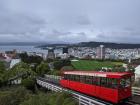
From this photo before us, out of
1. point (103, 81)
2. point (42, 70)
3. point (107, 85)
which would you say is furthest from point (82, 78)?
point (42, 70)

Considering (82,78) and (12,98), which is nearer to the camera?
(12,98)

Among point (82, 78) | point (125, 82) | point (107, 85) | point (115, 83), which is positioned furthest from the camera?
point (82, 78)

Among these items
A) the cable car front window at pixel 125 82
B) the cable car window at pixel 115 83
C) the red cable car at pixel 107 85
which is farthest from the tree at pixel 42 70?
the cable car window at pixel 115 83

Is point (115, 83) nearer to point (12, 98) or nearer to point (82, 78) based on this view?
point (82, 78)

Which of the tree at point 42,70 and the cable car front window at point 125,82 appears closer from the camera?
the cable car front window at point 125,82

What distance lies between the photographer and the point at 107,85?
23.4 metres

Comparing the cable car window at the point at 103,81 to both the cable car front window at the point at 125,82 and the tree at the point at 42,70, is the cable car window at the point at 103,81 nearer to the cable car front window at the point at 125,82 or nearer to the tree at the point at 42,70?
the cable car front window at the point at 125,82

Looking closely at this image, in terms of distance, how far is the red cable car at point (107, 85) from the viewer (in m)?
22.3

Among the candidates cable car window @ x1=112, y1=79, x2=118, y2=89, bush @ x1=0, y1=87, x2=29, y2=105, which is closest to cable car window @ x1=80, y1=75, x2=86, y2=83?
cable car window @ x1=112, y1=79, x2=118, y2=89

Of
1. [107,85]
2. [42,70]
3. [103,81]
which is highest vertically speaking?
[103,81]

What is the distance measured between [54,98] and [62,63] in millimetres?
70699

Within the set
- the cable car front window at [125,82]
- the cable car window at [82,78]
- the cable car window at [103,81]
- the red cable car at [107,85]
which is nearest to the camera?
the red cable car at [107,85]

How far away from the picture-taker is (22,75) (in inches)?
2237

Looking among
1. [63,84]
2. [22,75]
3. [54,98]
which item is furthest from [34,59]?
[54,98]
